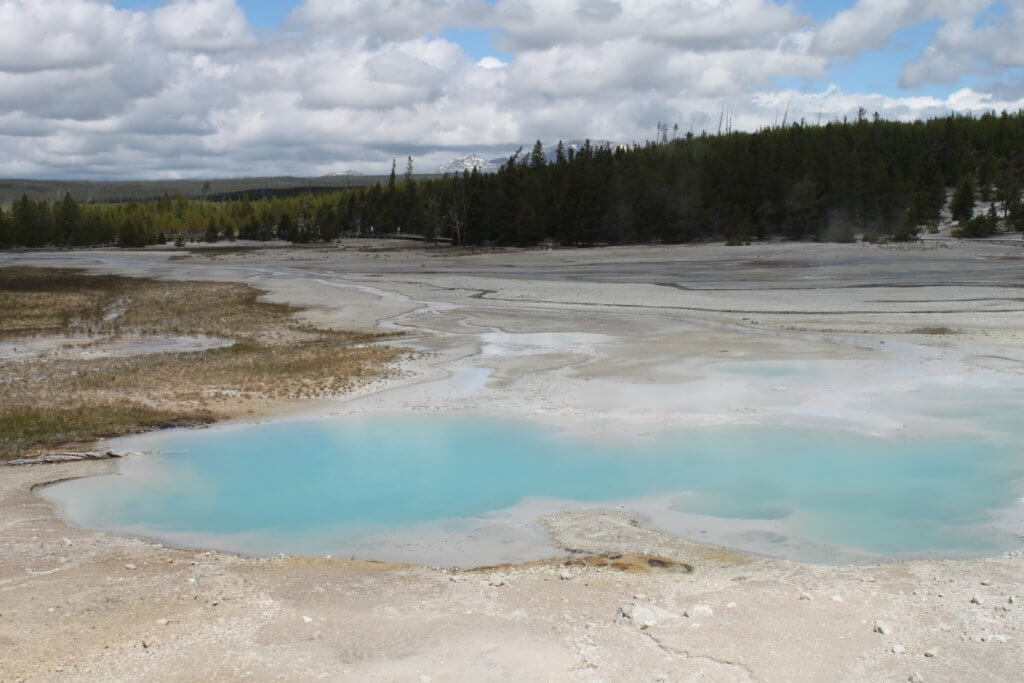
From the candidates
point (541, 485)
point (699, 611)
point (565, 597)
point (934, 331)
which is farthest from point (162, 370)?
point (934, 331)

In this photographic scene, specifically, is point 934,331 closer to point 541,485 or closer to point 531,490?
point 541,485

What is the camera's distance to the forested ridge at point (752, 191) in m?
61.8

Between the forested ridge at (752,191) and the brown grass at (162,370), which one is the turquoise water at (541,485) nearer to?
the brown grass at (162,370)

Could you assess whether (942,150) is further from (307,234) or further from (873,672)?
(873,672)

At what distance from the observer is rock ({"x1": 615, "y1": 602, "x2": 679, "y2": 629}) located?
680 centimetres

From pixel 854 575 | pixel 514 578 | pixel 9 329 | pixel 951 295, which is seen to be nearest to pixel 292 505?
pixel 514 578

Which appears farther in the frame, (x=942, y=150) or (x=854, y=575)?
(x=942, y=150)

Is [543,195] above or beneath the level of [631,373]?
above

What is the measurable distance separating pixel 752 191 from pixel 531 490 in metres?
57.5

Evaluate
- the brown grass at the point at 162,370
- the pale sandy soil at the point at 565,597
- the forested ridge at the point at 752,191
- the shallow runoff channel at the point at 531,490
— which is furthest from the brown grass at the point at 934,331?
the forested ridge at the point at 752,191

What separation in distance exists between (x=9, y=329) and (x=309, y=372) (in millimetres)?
13795

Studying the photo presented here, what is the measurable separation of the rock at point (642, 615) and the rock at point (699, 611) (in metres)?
0.10

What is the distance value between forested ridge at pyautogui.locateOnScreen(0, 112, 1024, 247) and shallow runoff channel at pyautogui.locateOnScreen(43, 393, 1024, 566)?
47667mm

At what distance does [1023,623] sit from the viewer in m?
6.78
